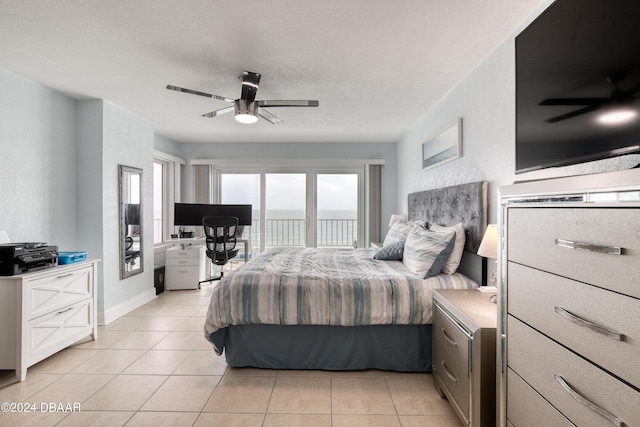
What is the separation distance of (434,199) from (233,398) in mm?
2739

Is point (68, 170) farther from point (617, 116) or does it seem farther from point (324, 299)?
point (617, 116)

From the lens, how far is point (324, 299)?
235cm

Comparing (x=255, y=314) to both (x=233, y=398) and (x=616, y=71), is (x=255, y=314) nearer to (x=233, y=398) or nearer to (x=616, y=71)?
(x=233, y=398)

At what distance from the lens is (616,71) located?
3.65ft

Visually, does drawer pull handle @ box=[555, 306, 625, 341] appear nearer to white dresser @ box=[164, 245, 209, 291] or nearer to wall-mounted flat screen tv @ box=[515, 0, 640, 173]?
wall-mounted flat screen tv @ box=[515, 0, 640, 173]

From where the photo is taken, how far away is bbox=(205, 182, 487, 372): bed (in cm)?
233

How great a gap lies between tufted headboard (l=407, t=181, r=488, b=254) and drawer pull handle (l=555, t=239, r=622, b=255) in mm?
1498

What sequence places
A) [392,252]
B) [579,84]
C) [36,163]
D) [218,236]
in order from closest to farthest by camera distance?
1. [579,84]
2. [36,163]
3. [392,252]
4. [218,236]

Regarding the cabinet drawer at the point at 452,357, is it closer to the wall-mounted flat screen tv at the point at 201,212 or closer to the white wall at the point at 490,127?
the white wall at the point at 490,127

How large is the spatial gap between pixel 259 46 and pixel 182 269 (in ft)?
12.5

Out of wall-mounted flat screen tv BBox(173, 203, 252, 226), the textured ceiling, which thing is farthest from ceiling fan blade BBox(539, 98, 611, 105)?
wall-mounted flat screen tv BBox(173, 203, 252, 226)

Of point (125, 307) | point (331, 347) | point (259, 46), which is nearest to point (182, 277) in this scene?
point (125, 307)

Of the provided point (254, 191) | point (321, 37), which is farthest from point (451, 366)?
point (254, 191)

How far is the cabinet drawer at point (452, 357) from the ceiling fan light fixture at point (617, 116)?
114 centimetres
